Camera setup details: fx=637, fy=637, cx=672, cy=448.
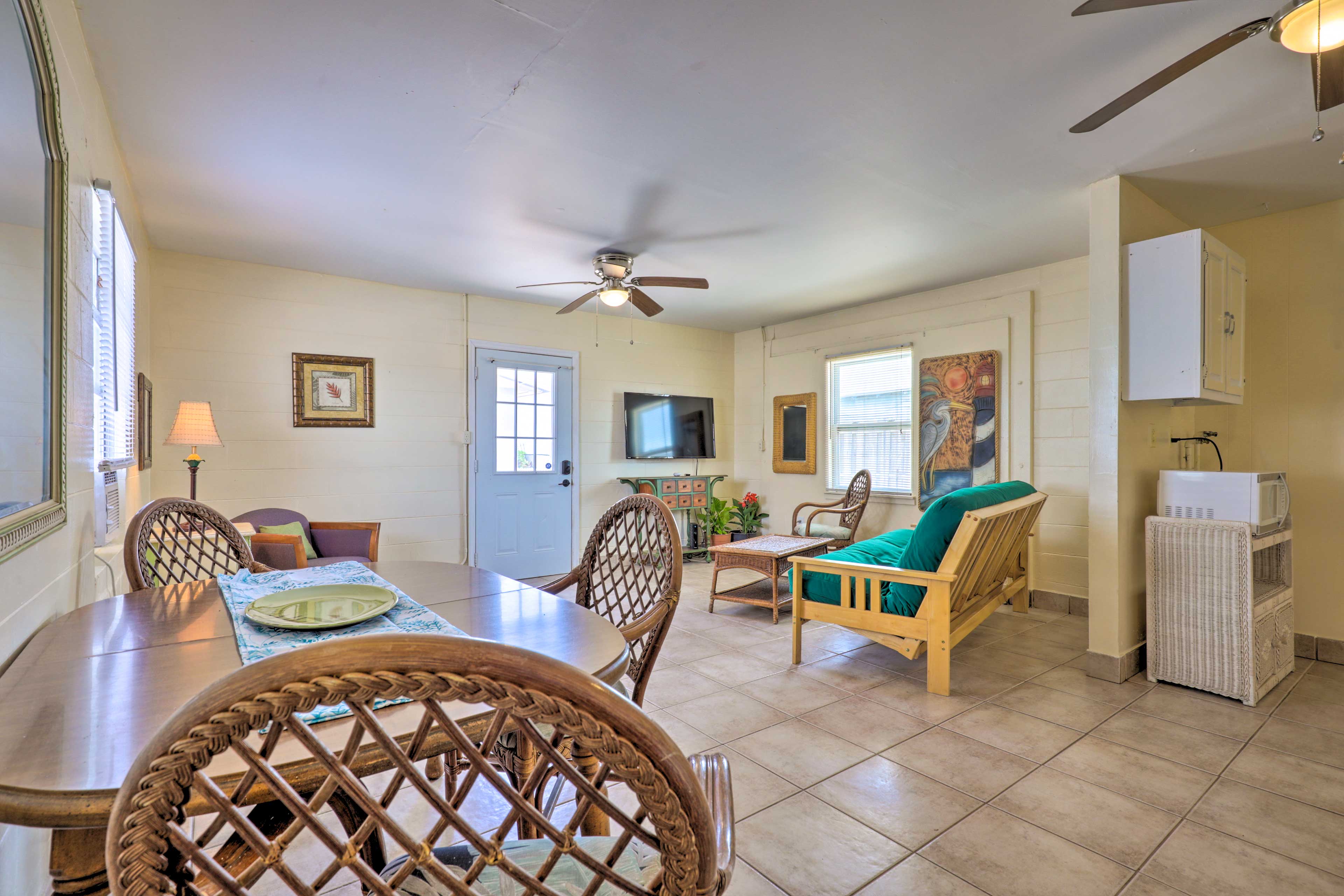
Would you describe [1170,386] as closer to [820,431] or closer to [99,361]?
[820,431]

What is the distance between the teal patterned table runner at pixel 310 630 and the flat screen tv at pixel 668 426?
451 centimetres

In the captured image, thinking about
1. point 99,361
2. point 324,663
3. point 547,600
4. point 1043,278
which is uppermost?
point 1043,278

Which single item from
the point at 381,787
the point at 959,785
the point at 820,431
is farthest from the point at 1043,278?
the point at 381,787

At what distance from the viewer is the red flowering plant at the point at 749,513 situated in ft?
22.0

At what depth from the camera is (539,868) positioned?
76 centimetres

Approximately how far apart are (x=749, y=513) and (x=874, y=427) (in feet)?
5.16

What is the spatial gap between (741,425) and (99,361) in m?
5.83

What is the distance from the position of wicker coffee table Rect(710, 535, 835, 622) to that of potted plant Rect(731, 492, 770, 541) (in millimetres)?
1709

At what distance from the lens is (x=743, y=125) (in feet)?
8.85

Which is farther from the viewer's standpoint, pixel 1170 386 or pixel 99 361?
pixel 1170 386

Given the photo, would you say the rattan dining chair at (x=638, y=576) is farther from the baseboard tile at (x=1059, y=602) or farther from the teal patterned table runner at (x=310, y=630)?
the baseboard tile at (x=1059, y=602)

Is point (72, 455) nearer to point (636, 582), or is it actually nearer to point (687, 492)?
point (636, 582)

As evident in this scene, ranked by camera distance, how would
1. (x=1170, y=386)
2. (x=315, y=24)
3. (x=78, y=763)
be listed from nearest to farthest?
(x=78, y=763), (x=315, y=24), (x=1170, y=386)

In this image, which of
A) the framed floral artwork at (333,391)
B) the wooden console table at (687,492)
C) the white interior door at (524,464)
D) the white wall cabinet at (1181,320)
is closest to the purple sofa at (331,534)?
the framed floral artwork at (333,391)
